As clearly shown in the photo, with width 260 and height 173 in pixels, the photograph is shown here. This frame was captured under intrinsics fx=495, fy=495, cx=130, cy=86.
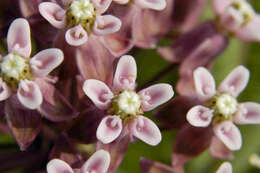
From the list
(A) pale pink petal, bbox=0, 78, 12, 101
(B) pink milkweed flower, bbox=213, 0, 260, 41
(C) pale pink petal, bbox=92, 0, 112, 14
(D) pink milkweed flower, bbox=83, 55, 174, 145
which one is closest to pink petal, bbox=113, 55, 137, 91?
(D) pink milkweed flower, bbox=83, 55, 174, 145

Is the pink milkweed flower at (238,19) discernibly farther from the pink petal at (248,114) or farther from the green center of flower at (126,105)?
the green center of flower at (126,105)

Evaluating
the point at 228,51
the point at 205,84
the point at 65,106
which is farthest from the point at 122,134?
the point at 228,51

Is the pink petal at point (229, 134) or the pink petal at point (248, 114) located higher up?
the pink petal at point (248, 114)

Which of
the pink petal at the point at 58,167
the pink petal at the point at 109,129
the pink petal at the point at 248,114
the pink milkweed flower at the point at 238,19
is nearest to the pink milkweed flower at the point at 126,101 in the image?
the pink petal at the point at 109,129

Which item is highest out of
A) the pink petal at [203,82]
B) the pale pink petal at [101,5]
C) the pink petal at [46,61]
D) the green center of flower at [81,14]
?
the pale pink petal at [101,5]

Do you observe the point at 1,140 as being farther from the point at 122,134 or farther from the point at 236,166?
the point at 236,166

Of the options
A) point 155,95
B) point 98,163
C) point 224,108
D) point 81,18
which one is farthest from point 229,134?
point 81,18

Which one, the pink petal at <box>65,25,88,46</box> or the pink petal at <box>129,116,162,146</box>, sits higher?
the pink petal at <box>65,25,88,46</box>

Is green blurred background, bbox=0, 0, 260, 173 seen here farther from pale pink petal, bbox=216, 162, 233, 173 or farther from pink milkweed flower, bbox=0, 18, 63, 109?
pink milkweed flower, bbox=0, 18, 63, 109
